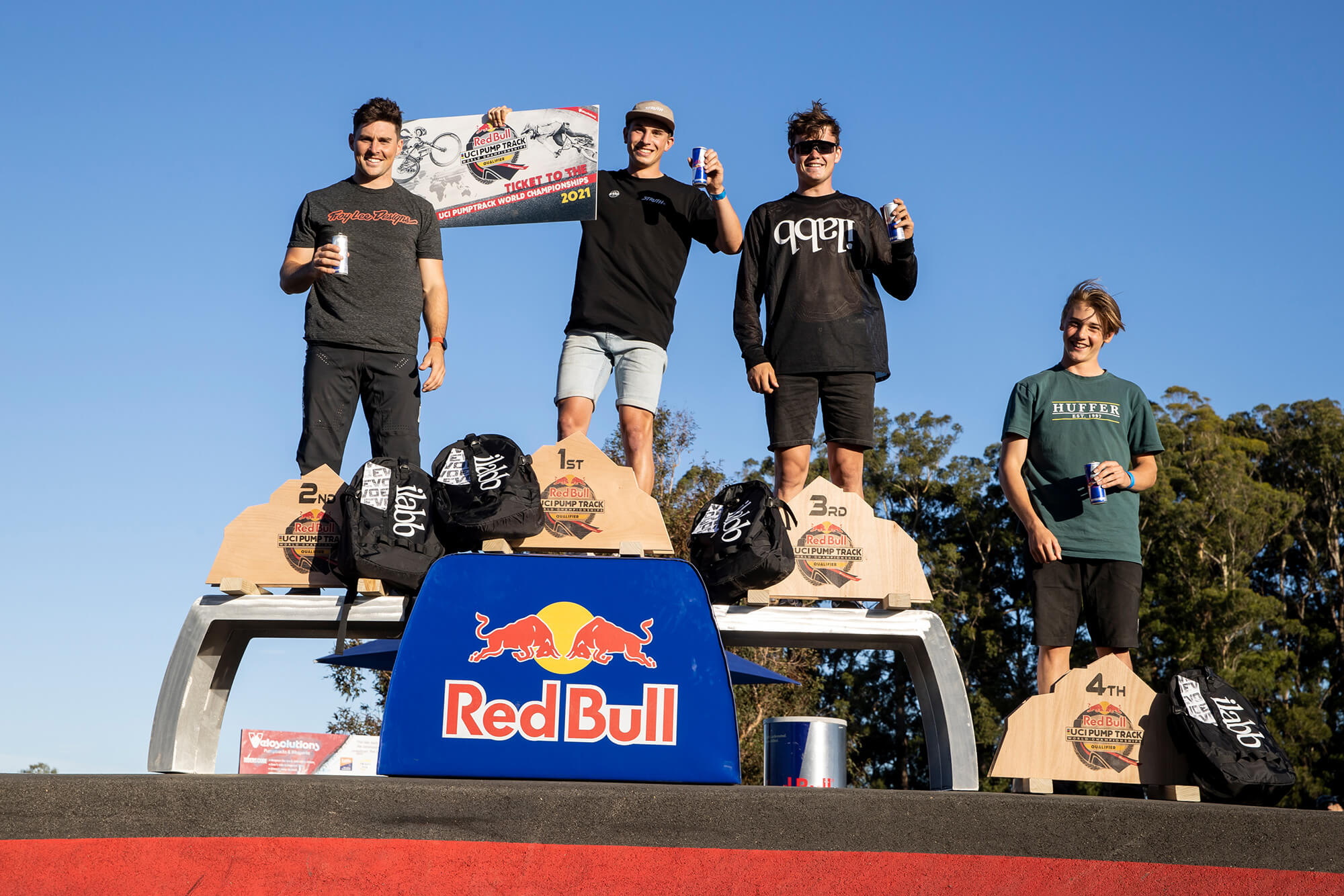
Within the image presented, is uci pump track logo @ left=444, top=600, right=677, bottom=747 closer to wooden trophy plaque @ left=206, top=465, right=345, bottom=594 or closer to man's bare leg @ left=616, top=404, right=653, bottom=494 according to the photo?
wooden trophy plaque @ left=206, top=465, right=345, bottom=594

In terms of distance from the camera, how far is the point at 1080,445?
488 cm

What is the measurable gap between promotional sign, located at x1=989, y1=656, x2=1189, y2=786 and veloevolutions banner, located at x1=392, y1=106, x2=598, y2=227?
3536 mm

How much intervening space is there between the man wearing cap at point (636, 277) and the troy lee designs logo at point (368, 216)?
2.94ft

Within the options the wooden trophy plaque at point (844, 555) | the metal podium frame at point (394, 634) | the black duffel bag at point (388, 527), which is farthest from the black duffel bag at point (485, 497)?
the wooden trophy plaque at point (844, 555)

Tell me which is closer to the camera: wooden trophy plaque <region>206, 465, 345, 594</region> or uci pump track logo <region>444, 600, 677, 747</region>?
uci pump track logo <region>444, 600, 677, 747</region>

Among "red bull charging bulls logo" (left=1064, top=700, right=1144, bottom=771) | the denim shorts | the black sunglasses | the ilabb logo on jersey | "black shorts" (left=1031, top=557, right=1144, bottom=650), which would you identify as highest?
the black sunglasses

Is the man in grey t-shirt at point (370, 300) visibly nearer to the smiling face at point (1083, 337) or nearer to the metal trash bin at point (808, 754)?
the metal trash bin at point (808, 754)

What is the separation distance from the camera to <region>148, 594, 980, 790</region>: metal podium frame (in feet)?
13.1

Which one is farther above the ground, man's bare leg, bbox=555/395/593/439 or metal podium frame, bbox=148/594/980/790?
man's bare leg, bbox=555/395/593/439

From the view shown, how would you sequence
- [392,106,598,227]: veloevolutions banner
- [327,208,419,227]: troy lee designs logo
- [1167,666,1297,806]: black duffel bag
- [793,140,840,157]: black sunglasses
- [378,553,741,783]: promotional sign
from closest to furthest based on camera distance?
[378,553,741,783]: promotional sign → [1167,666,1297,806]: black duffel bag → [327,208,419,227]: troy lee designs logo → [793,140,840,157]: black sunglasses → [392,106,598,227]: veloevolutions banner

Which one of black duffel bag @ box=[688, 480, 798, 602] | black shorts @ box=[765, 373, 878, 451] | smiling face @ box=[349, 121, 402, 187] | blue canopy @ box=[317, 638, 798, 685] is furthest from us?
smiling face @ box=[349, 121, 402, 187]

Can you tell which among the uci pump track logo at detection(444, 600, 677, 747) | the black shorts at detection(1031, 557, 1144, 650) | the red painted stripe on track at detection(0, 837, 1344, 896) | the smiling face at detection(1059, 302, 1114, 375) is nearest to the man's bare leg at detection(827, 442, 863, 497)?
the black shorts at detection(1031, 557, 1144, 650)

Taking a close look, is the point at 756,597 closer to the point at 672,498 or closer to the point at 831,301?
the point at 831,301

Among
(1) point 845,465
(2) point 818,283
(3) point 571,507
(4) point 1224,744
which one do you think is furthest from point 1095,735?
(2) point 818,283
